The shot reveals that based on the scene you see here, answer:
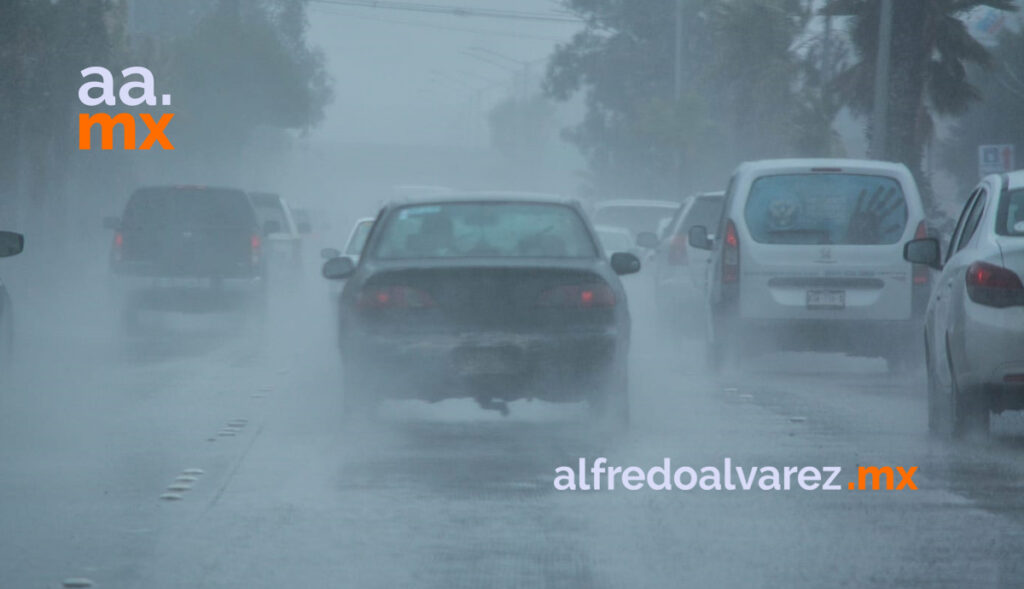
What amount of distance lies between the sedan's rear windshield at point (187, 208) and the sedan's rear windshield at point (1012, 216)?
13583 millimetres

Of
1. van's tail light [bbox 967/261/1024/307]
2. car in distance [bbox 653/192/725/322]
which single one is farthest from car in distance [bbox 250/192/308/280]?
van's tail light [bbox 967/261/1024/307]

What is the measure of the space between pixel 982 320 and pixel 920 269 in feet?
18.2

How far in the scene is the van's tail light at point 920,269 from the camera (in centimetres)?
1666

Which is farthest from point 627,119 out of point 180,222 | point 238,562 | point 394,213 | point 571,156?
point 571,156

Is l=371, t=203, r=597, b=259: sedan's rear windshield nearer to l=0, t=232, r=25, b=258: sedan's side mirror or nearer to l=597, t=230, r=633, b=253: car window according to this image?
l=0, t=232, r=25, b=258: sedan's side mirror

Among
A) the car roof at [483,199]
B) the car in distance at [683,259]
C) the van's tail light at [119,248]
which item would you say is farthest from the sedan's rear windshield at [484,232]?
the van's tail light at [119,248]

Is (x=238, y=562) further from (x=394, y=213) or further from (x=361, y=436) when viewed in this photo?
(x=394, y=213)

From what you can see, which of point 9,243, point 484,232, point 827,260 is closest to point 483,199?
point 484,232

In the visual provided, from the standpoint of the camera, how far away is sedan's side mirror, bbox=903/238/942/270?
1308 cm

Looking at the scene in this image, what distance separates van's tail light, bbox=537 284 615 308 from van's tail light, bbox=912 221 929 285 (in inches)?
203

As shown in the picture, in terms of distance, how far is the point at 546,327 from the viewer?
12242mm

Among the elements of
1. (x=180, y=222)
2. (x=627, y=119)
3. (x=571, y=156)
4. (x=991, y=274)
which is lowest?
(x=571, y=156)

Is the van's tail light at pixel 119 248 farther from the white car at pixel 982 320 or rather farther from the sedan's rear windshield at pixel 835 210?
the white car at pixel 982 320

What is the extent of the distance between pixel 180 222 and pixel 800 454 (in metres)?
13.9
